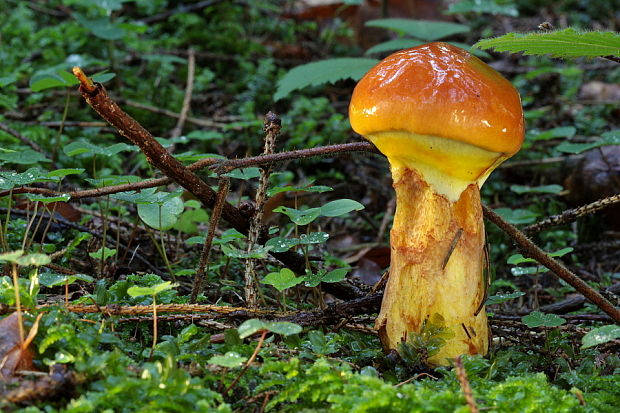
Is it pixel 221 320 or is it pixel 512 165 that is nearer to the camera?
pixel 221 320

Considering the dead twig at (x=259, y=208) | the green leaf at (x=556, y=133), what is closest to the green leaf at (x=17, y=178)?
the dead twig at (x=259, y=208)

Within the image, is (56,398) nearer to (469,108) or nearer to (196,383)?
(196,383)

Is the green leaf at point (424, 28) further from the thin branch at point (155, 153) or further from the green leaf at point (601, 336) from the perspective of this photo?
the green leaf at point (601, 336)

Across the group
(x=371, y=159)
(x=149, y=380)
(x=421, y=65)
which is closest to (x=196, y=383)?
(x=149, y=380)

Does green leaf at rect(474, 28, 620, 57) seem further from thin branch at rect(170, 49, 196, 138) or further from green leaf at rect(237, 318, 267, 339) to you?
thin branch at rect(170, 49, 196, 138)

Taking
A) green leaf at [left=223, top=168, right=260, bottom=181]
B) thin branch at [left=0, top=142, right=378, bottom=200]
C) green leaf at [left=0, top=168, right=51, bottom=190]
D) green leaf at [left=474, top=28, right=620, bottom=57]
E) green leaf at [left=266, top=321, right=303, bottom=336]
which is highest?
green leaf at [left=474, top=28, right=620, bottom=57]

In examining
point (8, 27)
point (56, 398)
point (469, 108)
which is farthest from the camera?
point (8, 27)

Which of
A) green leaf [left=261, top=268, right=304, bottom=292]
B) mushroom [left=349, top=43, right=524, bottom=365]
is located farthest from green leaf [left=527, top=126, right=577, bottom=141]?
green leaf [left=261, top=268, right=304, bottom=292]
